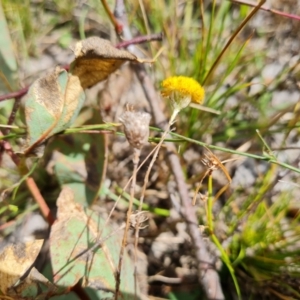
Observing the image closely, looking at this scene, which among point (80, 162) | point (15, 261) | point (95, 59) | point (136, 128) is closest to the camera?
point (136, 128)

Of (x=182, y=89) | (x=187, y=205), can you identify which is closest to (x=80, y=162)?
(x=187, y=205)

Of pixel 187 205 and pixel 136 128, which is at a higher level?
pixel 136 128

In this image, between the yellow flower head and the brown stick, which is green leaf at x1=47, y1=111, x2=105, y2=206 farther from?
the yellow flower head

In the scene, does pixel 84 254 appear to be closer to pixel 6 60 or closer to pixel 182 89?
pixel 182 89

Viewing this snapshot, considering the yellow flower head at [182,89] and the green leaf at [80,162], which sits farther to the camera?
the green leaf at [80,162]

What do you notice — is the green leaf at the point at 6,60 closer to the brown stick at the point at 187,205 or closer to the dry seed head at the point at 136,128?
the brown stick at the point at 187,205

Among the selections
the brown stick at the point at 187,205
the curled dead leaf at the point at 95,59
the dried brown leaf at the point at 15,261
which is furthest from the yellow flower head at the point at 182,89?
the dried brown leaf at the point at 15,261
